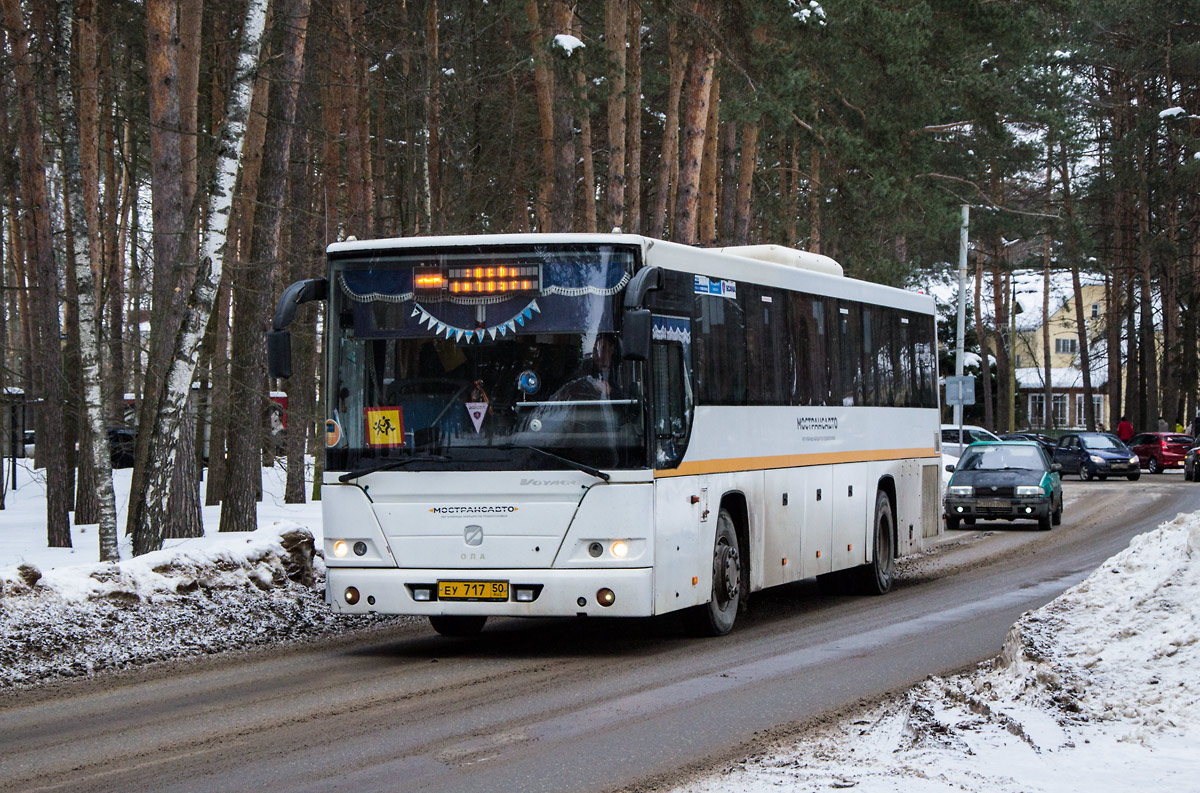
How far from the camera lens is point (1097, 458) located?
53219 mm

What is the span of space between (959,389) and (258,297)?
25.0 metres

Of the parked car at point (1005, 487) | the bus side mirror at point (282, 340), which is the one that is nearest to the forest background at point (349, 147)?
the bus side mirror at point (282, 340)

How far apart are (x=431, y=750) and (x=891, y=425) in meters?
10.9

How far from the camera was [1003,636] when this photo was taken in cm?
1323

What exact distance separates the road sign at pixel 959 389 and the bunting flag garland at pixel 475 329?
1271 inches

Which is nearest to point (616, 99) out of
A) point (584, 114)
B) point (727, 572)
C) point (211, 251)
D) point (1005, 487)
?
point (584, 114)

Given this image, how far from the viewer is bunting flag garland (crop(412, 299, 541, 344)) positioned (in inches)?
471

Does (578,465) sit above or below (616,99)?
below

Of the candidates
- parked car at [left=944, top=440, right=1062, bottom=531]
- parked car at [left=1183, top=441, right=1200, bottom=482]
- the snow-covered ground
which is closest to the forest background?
the snow-covered ground

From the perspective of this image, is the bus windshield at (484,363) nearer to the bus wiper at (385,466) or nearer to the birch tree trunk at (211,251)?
the bus wiper at (385,466)

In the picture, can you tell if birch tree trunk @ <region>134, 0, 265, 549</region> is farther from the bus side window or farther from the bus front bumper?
the bus side window

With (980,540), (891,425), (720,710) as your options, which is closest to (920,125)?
(980,540)

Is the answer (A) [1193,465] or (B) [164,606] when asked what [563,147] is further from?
(A) [1193,465]

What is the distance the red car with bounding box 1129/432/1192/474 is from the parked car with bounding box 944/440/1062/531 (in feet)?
98.7
